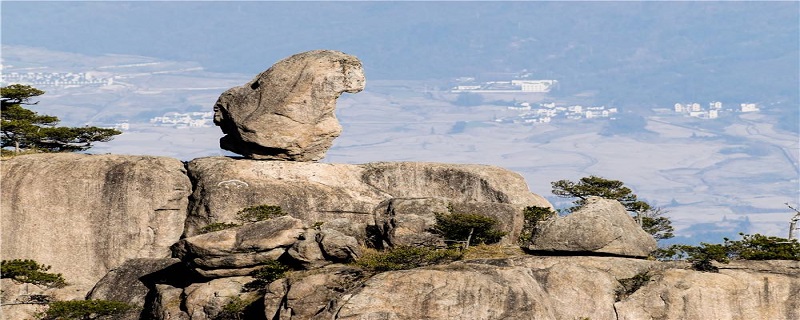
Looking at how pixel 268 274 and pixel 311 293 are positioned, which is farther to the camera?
pixel 268 274

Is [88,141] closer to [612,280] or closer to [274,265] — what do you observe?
[274,265]

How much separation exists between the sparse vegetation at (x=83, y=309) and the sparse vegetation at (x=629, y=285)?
2178 centimetres

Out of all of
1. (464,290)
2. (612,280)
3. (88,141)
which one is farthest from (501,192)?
(88,141)

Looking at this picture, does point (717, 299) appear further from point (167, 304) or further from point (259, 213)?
point (167, 304)

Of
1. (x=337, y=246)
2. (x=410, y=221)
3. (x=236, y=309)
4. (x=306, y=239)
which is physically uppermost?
(x=410, y=221)

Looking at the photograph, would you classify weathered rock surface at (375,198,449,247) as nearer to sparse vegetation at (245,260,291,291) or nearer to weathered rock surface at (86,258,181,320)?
sparse vegetation at (245,260,291,291)

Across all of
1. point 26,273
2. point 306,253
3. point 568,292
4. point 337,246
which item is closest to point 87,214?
point 26,273

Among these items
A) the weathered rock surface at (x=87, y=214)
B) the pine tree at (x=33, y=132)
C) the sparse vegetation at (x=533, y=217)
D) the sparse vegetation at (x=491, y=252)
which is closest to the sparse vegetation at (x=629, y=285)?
the sparse vegetation at (x=491, y=252)

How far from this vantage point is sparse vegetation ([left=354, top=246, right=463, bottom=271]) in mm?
53375

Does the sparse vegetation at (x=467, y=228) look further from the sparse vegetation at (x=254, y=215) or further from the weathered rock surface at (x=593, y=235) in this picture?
the sparse vegetation at (x=254, y=215)

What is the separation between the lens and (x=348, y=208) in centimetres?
6825

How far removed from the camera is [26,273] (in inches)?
2422

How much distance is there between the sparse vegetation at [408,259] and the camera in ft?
175

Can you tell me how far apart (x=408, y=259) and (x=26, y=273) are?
62.5 feet
